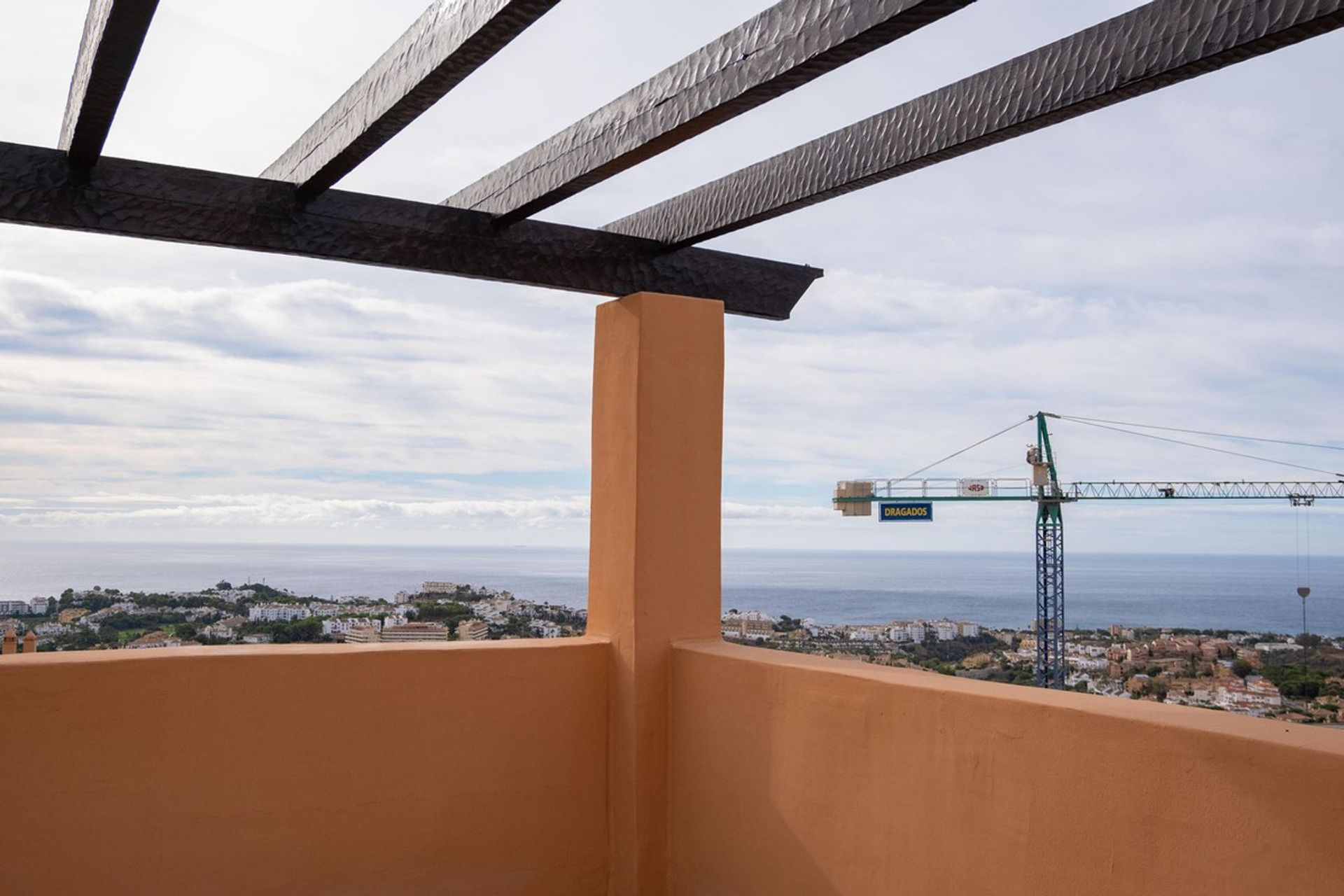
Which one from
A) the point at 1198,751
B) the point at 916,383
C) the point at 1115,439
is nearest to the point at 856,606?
the point at 1115,439

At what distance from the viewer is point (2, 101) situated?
114 inches

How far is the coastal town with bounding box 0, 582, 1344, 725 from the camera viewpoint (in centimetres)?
356

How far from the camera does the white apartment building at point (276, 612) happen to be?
13.0 ft

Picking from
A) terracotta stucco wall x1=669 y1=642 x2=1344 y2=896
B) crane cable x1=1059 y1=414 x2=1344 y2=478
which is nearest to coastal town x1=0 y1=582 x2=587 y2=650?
terracotta stucco wall x1=669 y1=642 x2=1344 y2=896

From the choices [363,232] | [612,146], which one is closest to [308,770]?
[363,232]

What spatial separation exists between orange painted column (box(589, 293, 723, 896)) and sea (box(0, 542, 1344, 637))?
0.52 meters

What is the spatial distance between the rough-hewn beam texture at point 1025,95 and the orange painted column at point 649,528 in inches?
20.0

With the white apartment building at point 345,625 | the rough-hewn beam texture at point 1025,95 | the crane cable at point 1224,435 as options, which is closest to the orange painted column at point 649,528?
the rough-hewn beam texture at point 1025,95

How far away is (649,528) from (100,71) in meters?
1.94

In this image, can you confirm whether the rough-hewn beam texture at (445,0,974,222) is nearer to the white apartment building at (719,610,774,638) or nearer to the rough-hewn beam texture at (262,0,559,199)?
the rough-hewn beam texture at (262,0,559,199)

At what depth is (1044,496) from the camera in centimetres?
872

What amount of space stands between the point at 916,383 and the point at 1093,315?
3.24 meters

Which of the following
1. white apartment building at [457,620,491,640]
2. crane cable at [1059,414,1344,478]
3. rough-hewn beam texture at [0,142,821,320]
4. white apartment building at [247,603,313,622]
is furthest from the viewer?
crane cable at [1059,414,1344,478]

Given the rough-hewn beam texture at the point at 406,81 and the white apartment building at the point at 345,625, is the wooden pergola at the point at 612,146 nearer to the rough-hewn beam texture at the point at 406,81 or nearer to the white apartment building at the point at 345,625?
the rough-hewn beam texture at the point at 406,81
